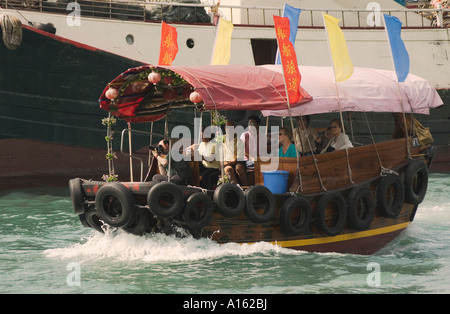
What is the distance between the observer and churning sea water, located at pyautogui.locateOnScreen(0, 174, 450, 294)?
723 cm

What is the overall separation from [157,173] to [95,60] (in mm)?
5304

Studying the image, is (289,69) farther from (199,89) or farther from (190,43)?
(190,43)

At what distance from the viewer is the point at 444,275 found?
7.89m

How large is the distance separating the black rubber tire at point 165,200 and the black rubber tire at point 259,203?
814 mm

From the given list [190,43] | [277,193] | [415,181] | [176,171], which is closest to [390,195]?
[415,181]

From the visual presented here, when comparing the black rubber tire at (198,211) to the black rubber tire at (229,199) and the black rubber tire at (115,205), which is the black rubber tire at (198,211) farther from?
the black rubber tire at (115,205)

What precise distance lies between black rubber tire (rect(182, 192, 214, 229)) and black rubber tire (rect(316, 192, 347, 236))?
1.53 m

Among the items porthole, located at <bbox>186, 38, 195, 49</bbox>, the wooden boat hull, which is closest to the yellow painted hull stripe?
the wooden boat hull

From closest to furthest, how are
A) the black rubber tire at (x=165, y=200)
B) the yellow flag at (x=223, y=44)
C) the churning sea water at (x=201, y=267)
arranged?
the churning sea water at (x=201, y=267) < the black rubber tire at (x=165, y=200) < the yellow flag at (x=223, y=44)

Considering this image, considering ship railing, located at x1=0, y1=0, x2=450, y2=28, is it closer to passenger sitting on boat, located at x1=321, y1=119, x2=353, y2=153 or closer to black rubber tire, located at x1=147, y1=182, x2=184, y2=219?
passenger sitting on boat, located at x1=321, y1=119, x2=353, y2=153

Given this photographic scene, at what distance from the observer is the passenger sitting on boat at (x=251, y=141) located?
29.8ft

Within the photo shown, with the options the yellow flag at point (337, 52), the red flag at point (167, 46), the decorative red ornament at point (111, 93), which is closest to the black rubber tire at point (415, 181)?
the yellow flag at point (337, 52)

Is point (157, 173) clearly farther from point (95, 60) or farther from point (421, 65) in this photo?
point (421, 65)
